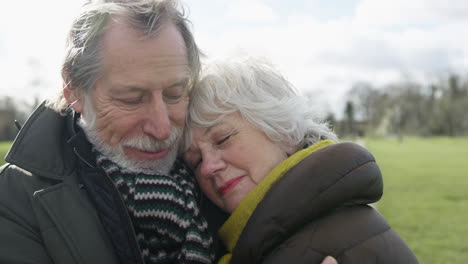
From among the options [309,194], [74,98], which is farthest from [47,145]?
[309,194]

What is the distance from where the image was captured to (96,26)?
2857 millimetres

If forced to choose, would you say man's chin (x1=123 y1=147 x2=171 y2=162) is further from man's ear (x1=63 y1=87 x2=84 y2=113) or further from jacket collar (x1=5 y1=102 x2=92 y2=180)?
man's ear (x1=63 y1=87 x2=84 y2=113)

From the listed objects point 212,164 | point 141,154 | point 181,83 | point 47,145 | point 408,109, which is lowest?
point 408,109

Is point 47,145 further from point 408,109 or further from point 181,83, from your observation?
point 408,109

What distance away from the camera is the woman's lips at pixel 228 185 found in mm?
3053

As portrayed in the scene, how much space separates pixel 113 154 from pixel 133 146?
0.43 ft

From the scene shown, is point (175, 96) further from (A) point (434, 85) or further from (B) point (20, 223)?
(A) point (434, 85)

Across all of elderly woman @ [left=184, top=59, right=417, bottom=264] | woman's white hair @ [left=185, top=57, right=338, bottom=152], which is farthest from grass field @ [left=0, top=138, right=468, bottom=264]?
elderly woman @ [left=184, top=59, right=417, bottom=264]

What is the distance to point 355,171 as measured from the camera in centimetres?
252

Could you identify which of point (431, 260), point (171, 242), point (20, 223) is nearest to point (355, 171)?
point (171, 242)

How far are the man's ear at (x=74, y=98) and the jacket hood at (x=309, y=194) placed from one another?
4.26ft

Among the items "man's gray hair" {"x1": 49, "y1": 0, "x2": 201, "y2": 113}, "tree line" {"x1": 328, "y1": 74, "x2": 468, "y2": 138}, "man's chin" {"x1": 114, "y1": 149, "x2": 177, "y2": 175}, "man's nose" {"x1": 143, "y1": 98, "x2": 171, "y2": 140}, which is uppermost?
"man's gray hair" {"x1": 49, "y1": 0, "x2": 201, "y2": 113}

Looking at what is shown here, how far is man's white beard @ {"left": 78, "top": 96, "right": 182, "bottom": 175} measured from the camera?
297 centimetres

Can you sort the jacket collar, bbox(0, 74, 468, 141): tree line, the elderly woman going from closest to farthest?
the elderly woman, the jacket collar, bbox(0, 74, 468, 141): tree line
